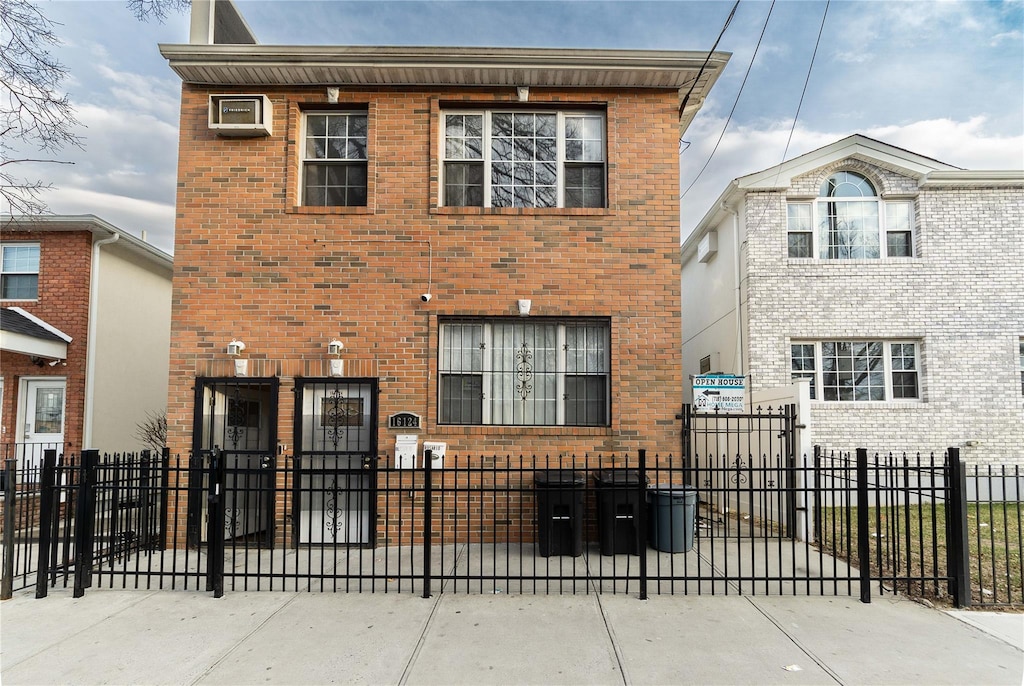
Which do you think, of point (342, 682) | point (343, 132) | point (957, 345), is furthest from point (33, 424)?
point (957, 345)

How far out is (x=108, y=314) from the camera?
12688 millimetres

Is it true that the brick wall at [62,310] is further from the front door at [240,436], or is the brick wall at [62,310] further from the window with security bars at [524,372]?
the window with security bars at [524,372]

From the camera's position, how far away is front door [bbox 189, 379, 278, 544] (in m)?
8.15

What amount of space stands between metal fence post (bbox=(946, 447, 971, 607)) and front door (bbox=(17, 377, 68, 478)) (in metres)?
14.3

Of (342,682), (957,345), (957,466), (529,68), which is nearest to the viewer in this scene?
(342,682)

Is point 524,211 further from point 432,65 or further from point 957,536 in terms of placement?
point 957,536

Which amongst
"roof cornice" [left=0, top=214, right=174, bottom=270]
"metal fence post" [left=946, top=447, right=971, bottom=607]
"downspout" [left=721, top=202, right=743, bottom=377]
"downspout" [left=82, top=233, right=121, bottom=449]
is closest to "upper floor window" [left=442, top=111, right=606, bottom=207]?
"downspout" [left=721, top=202, right=743, bottom=377]

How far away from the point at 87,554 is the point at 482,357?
16.4ft

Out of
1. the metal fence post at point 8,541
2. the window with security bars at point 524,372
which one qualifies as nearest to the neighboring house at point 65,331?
the metal fence post at point 8,541

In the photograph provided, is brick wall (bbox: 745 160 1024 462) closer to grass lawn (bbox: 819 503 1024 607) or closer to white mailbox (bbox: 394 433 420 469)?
grass lawn (bbox: 819 503 1024 607)

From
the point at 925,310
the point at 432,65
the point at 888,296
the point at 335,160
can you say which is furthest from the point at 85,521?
the point at 925,310

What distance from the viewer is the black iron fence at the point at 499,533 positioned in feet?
20.1

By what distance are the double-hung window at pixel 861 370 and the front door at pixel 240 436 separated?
968 centimetres

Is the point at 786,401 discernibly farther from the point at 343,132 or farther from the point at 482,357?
the point at 343,132
